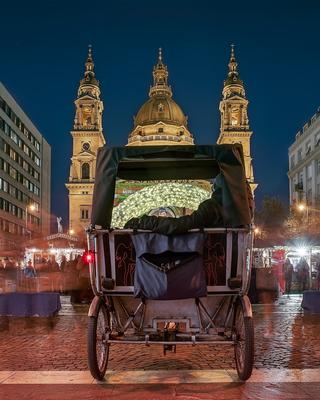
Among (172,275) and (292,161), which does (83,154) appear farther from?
(172,275)

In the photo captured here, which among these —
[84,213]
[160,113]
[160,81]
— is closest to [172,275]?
[84,213]

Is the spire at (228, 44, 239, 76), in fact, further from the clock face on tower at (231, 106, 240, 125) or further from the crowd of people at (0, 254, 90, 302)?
the crowd of people at (0, 254, 90, 302)

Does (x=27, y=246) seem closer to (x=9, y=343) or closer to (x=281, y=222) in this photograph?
(x=9, y=343)

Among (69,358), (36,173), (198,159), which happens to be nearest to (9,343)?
(69,358)

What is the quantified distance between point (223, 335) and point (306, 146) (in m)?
72.4

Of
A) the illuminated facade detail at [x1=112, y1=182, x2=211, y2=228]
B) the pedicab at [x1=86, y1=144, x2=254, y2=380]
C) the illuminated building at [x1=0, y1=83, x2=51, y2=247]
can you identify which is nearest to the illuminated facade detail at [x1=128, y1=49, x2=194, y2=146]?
the illuminated building at [x1=0, y1=83, x2=51, y2=247]

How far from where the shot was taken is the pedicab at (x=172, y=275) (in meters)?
6.42

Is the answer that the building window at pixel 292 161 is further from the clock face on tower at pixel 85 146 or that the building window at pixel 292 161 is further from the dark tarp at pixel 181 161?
the dark tarp at pixel 181 161

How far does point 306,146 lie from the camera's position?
76.2 metres

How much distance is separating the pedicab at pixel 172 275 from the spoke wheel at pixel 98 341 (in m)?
0.01

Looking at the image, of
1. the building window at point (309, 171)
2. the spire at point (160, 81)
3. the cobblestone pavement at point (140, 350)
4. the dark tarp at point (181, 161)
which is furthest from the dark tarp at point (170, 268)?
the spire at point (160, 81)

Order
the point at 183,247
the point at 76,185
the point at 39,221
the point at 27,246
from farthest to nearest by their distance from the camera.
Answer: the point at 39,221, the point at 76,185, the point at 27,246, the point at 183,247

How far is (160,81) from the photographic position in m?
115

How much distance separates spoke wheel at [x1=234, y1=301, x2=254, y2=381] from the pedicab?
11 mm
